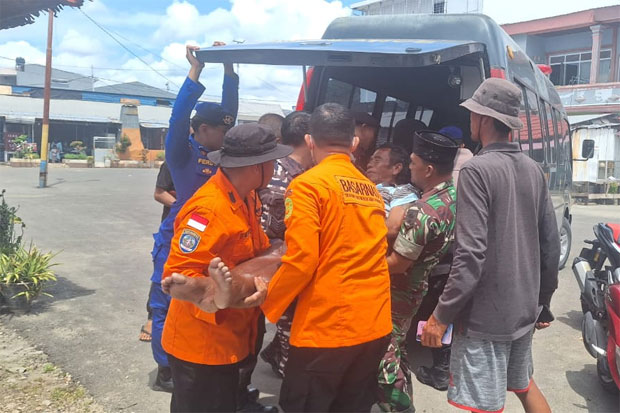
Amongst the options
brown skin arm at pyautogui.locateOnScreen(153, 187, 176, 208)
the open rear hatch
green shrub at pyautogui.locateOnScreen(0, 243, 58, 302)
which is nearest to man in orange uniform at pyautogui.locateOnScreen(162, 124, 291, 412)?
the open rear hatch

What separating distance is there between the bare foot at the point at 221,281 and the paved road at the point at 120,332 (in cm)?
179

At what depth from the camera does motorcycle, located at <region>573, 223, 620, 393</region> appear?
11.5ft

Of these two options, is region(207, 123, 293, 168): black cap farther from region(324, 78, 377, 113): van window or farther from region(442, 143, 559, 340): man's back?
region(324, 78, 377, 113): van window

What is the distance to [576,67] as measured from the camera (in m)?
27.7

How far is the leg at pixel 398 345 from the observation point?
317cm

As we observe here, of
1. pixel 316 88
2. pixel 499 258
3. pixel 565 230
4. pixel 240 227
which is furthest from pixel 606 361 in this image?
pixel 565 230

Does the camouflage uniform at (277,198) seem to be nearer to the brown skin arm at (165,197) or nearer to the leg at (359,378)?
the leg at (359,378)

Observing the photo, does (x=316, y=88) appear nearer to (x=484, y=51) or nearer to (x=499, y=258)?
(x=484, y=51)

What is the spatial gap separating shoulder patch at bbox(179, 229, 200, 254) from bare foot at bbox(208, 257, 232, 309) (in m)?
0.22

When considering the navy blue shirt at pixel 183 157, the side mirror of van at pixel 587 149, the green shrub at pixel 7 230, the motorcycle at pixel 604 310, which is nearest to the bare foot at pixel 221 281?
the navy blue shirt at pixel 183 157

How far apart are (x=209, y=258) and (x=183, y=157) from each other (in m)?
1.47

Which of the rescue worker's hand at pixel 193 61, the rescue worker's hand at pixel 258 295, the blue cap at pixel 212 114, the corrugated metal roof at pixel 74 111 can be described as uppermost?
the corrugated metal roof at pixel 74 111

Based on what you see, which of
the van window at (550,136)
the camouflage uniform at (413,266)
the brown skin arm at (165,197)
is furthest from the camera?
the van window at (550,136)

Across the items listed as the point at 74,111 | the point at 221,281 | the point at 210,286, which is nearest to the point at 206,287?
the point at 210,286
